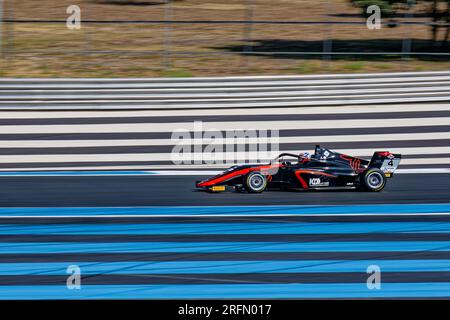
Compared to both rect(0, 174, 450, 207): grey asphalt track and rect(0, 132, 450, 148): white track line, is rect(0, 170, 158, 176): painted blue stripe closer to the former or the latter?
rect(0, 174, 450, 207): grey asphalt track

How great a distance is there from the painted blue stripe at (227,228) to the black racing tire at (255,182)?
1.66 m

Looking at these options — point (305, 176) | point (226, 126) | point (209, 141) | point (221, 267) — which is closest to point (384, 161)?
point (305, 176)

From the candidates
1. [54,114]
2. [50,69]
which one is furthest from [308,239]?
[50,69]

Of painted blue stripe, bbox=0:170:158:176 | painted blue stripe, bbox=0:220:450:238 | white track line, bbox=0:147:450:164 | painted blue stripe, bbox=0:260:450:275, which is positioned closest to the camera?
painted blue stripe, bbox=0:260:450:275

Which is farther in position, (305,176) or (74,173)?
(74,173)

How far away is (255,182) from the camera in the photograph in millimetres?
11039

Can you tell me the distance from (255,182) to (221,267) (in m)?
3.52

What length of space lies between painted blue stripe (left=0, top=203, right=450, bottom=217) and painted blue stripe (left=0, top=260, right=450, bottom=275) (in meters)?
2.18

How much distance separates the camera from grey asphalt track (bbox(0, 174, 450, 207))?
1063cm

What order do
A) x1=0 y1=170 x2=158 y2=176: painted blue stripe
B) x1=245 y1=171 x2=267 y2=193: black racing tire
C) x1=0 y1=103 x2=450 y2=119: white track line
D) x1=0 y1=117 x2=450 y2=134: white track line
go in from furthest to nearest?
x1=0 y1=103 x2=450 y2=119: white track line < x1=0 y1=117 x2=450 y2=134: white track line < x1=0 y1=170 x2=158 y2=176: painted blue stripe < x1=245 y1=171 x2=267 y2=193: black racing tire

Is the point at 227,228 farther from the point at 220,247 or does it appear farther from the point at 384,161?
the point at 384,161

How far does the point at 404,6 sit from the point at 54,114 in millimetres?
8860

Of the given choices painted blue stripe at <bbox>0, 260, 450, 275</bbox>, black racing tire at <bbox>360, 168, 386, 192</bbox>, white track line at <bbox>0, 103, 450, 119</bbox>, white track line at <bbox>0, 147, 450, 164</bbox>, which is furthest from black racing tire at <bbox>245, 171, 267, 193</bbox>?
white track line at <bbox>0, 103, 450, 119</bbox>
